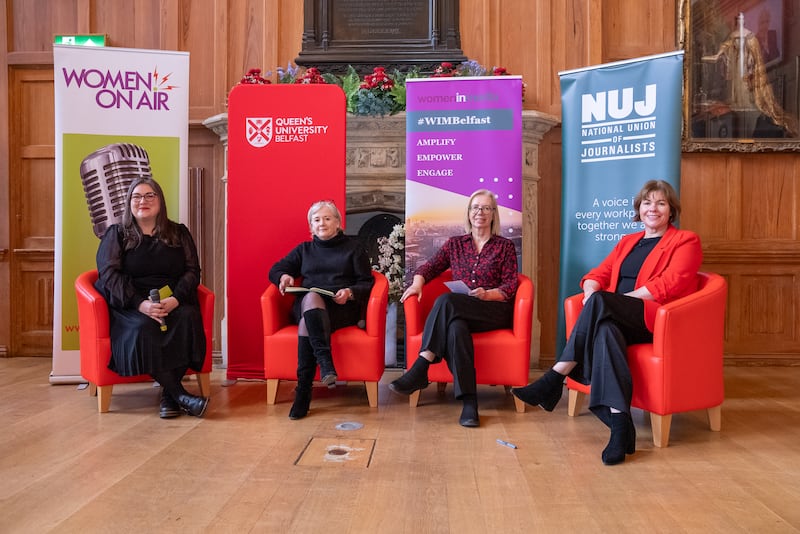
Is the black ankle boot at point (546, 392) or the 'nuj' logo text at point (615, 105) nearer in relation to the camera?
the black ankle boot at point (546, 392)

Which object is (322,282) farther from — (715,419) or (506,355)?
(715,419)

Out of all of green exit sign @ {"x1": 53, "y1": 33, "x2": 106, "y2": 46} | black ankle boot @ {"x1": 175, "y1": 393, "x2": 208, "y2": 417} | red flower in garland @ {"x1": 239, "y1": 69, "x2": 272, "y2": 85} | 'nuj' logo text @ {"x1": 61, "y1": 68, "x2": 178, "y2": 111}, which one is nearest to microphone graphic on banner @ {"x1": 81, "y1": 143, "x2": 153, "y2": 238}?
'nuj' logo text @ {"x1": 61, "y1": 68, "x2": 178, "y2": 111}

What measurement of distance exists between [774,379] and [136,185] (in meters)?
4.27

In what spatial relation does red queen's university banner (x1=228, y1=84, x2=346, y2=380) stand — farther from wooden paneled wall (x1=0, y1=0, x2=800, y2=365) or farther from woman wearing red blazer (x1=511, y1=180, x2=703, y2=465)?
woman wearing red blazer (x1=511, y1=180, x2=703, y2=465)

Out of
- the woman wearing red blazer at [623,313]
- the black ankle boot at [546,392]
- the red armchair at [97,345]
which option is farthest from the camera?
the red armchair at [97,345]

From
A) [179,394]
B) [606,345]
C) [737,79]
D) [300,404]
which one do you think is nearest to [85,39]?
[179,394]

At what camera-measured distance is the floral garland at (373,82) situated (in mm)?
4719

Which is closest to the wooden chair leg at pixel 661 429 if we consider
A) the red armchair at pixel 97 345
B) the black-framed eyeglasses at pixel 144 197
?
the red armchair at pixel 97 345

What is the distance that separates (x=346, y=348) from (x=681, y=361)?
1.66 m

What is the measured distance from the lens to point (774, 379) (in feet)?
14.9

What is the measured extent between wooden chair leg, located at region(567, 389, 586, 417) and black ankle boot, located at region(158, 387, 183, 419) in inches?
79.2

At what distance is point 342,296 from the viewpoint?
356 cm

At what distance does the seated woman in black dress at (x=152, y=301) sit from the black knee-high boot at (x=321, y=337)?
61 cm

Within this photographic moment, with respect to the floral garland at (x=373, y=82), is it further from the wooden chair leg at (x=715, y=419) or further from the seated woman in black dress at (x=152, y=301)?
the wooden chair leg at (x=715, y=419)
